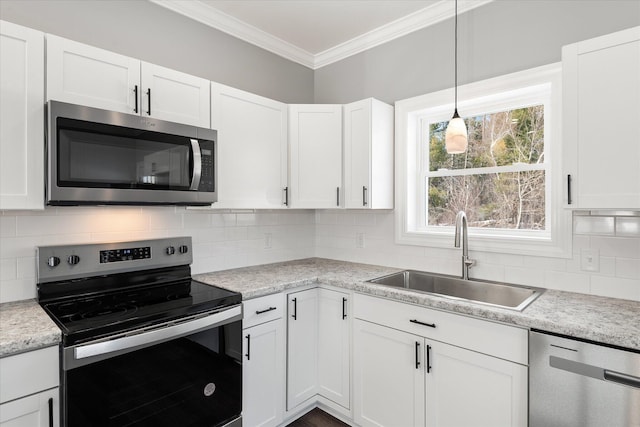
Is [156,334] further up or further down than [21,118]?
further down

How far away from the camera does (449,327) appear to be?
5.78 feet

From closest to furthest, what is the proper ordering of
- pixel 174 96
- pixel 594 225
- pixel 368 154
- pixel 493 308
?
pixel 493 308
pixel 594 225
pixel 174 96
pixel 368 154

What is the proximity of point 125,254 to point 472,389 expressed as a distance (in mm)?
1948

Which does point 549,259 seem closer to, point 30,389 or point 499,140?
point 499,140

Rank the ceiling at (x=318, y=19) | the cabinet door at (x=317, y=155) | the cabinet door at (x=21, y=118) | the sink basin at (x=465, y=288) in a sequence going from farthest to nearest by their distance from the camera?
the cabinet door at (x=317, y=155) → the ceiling at (x=318, y=19) → the sink basin at (x=465, y=288) → the cabinet door at (x=21, y=118)

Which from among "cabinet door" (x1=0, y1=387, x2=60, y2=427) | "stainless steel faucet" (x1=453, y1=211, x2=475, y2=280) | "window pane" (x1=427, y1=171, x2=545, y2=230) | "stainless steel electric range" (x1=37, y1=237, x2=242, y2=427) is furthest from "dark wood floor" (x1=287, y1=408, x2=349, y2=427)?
"window pane" (x1=427, y1=171, x2=545, y2=230)

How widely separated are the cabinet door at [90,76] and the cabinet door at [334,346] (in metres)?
1.58

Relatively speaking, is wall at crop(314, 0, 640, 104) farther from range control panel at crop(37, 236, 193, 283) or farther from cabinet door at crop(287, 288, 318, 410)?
range control panel at crop(37, 236, 193, 283)

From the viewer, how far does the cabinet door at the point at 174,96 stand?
1.87m

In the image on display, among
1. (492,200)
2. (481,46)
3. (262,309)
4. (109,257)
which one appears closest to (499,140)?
(492,200)

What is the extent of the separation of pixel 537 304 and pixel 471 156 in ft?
3.74

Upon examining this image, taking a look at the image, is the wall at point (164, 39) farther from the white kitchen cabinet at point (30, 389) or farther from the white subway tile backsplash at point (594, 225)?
the white subway tile backsplash at point (594, 225)

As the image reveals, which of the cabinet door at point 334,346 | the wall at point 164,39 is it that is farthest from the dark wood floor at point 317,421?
the wall at point 164,39

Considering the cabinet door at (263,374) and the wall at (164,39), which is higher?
the wall at (164,39)
